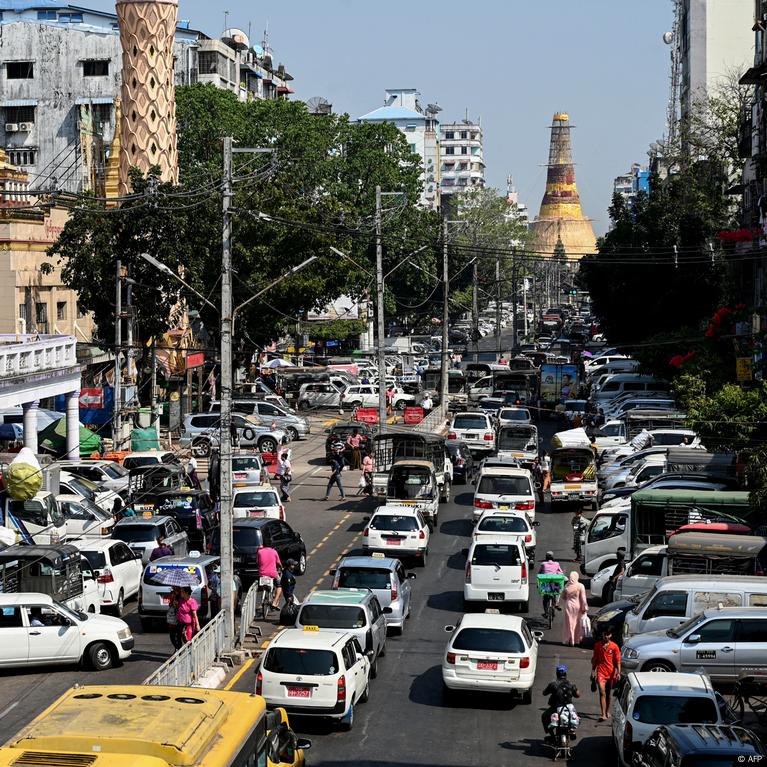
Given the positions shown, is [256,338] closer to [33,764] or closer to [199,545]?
[199,545]

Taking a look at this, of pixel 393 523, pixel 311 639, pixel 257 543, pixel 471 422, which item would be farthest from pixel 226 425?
pixel 471 422

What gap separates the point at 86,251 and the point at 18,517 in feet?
74.0

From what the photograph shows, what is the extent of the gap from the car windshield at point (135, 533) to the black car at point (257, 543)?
1897 millimetres

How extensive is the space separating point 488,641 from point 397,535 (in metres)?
11.3

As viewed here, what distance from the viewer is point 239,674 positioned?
23203 mm

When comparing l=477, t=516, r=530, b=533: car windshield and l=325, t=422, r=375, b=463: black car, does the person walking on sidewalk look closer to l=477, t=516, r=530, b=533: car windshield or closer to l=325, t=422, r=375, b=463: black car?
l=325, t=422, r=375, b=463: black car

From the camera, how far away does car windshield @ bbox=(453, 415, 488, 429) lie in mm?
52125

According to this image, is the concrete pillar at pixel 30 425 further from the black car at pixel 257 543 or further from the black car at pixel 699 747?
the black car at pixel 699 747

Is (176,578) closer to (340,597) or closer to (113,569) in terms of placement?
(113,569)

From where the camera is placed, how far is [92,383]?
61469 millimetres

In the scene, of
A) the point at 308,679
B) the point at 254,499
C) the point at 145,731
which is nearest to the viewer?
the point at 145,731

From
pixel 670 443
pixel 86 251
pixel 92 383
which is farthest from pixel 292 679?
pixel 92 383

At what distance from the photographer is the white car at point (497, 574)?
28.4m

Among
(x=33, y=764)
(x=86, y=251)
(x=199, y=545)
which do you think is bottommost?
(x=199, y=545)
